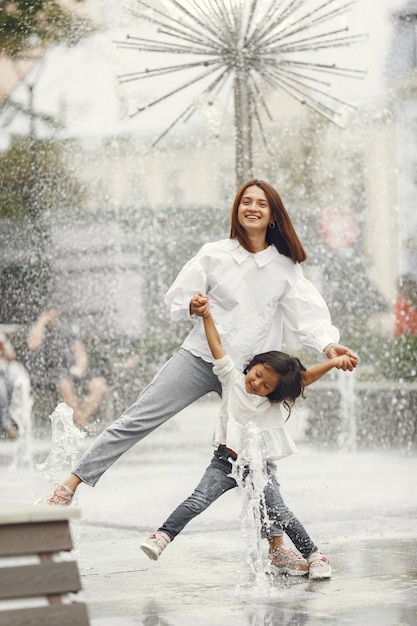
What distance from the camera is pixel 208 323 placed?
4.39 meters

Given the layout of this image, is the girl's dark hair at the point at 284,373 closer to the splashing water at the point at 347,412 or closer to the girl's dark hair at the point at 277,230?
the girl's dark hair at the point at 277,230

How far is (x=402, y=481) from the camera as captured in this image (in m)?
7.93

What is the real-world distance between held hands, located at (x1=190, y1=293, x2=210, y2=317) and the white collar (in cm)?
30

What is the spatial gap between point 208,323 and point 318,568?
87cm

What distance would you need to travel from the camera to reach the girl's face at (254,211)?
4.58 m

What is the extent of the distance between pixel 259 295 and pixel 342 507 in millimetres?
2382

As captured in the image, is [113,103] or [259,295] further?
[113,103]

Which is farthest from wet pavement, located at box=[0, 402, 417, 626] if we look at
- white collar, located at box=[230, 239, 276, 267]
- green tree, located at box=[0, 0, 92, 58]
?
green tree, located at box=[0, 0, 92, 58]

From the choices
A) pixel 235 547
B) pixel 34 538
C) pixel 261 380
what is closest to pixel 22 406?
pixel 235 547

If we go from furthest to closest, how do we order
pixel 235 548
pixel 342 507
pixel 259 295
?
pixel 342 507 → pixel 235 548 → pixel 259 295

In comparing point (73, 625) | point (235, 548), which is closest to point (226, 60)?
point (235, 548)

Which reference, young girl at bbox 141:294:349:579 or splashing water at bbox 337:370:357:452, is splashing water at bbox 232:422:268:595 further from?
splashing water at bbox 337:370:357:452

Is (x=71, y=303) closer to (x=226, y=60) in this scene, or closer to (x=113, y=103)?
(x=113, y=103)

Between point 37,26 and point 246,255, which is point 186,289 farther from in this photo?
point 37,26
